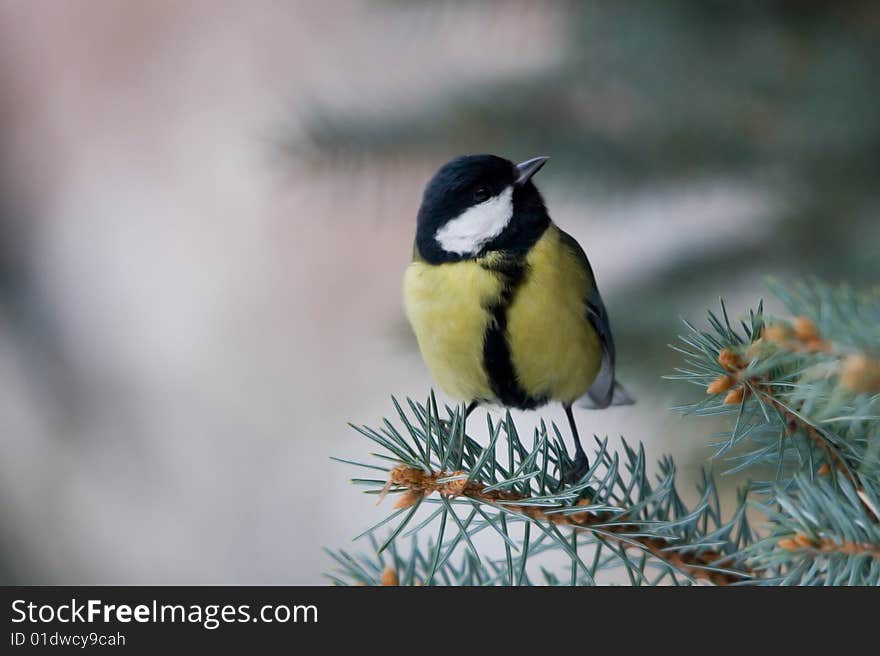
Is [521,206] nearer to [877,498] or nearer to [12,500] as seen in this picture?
[877,498]

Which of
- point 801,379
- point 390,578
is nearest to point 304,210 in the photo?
point 390,578

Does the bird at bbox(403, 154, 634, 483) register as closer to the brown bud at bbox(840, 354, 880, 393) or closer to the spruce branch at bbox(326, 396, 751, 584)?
the spruce branch at bbox(326, 396, 751, 584)

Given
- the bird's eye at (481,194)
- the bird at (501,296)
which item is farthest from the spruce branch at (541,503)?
the bird's eye at (481,194)

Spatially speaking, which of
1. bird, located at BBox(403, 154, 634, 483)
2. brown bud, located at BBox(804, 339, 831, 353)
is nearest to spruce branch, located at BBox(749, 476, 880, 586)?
brown bud, located at BBox(804, 339, 831, 353)

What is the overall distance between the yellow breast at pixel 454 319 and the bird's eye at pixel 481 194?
0.07 m

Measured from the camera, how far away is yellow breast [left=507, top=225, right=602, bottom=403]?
28.3 inches

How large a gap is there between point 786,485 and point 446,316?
12.3 inches

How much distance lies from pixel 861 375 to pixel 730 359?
5.5 inches

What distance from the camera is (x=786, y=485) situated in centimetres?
49

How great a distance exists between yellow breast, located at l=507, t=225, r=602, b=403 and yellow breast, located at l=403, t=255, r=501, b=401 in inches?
1.0

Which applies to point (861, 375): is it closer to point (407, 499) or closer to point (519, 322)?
point (407, 499)

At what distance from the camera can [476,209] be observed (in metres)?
0.77

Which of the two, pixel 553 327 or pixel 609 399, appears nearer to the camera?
pixel 553 327
